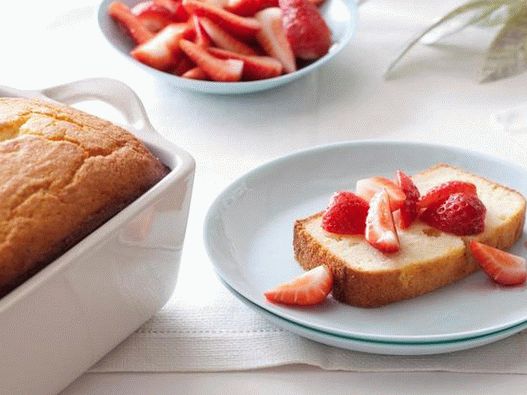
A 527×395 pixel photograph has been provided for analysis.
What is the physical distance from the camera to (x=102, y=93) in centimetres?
138

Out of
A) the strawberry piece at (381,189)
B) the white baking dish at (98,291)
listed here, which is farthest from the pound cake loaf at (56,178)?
the strawberry piece at (381,189)

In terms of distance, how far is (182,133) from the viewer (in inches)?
70.1

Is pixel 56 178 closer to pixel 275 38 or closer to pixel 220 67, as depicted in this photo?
pixel 220 67

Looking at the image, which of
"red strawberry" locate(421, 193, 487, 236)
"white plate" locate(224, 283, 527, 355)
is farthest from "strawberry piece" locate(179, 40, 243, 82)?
"white plate" locate(224, 283, 527, 355)

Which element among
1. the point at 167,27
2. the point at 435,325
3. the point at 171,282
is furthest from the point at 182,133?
the point at 435,325

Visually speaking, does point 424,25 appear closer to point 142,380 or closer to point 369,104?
point 369,104

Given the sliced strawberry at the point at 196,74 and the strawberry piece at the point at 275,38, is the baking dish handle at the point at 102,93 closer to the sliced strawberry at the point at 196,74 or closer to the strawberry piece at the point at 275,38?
the sliced strawberry at the point at 196,74

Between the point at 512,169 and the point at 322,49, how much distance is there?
518 mm

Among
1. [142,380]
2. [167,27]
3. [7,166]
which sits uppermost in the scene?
[7,166]

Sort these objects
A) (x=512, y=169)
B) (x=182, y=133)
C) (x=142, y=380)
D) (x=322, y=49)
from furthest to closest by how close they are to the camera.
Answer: (x=322, y=49) < (x=182, y=133) < (x=512, y=169) < (x=142, y=380)

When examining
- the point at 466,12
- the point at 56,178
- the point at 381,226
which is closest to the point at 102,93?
the point at 56,178

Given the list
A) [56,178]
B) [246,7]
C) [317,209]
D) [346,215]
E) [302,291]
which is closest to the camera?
[56,178]

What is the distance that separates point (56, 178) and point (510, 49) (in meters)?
1.03

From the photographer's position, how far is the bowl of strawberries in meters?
1.82
